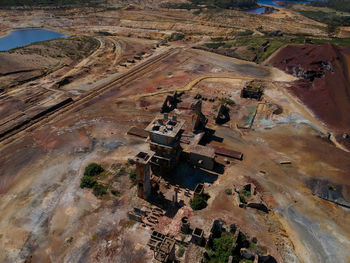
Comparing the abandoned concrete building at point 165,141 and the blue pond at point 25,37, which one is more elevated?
the abandoned concrete building at point 165,141

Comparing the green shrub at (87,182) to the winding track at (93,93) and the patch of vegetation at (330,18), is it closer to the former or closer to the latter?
the winding track at (93,93)

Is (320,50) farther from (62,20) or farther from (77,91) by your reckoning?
(62,20)

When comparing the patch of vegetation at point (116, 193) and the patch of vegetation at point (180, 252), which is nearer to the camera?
the patch of vegetation at point (180, 252)

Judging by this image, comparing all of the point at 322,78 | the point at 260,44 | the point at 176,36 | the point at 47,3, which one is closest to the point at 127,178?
the point at 322,78

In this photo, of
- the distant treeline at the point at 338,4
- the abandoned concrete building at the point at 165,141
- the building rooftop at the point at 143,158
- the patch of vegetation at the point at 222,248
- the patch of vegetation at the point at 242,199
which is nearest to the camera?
the patch of vegetation at the point at 222,248

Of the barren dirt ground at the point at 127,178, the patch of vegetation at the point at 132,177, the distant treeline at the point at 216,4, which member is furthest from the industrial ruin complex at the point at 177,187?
the distant treeline at the point at 216,4

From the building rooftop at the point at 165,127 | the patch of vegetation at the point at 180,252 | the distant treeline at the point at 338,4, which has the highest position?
the distant treeline at the point at 338,4

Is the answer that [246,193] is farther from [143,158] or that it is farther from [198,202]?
[143,158]

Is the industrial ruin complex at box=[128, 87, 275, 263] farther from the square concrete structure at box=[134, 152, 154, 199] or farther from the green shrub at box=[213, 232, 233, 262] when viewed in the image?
the green shrub at box=[213, 232, 233, 262]
